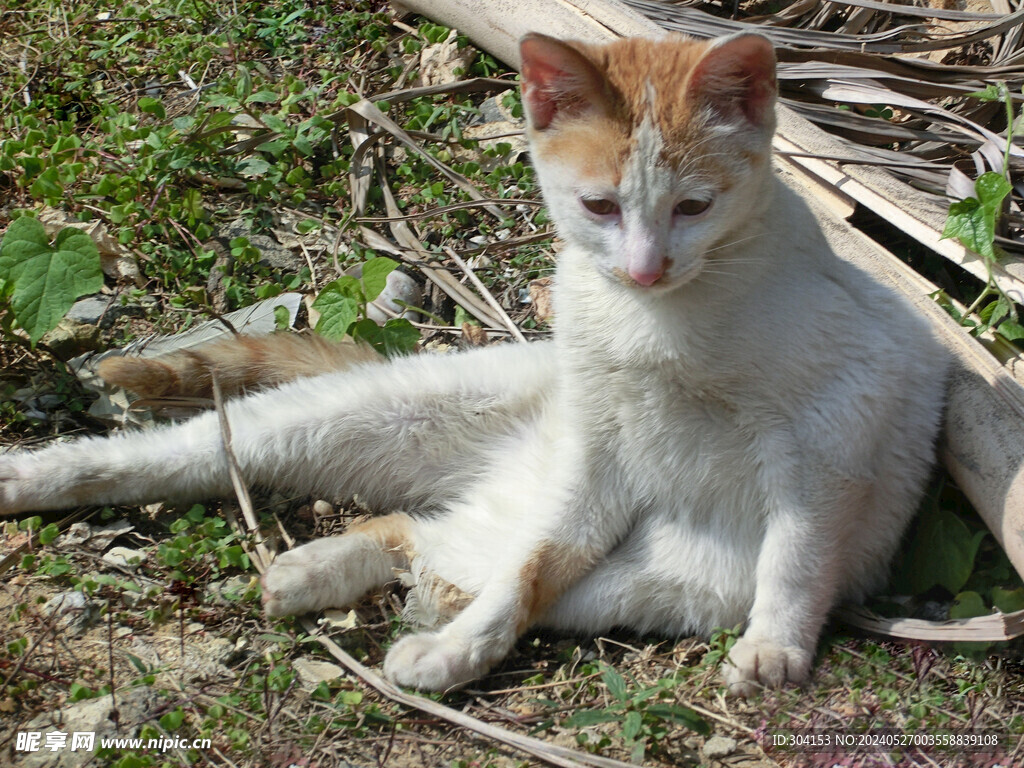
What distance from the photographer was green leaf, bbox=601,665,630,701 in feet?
7.87

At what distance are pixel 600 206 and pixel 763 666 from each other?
1.27m

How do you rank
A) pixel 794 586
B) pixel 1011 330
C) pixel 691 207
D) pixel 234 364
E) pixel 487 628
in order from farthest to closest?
1. pixel 234 364
2. pixel 1011 330
3. pixel 487 628
4. pixel 794 586
5. pixel 691 207

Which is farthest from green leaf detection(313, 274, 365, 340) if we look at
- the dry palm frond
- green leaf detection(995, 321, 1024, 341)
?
green leaf detection(995, 321, 1024, 341)

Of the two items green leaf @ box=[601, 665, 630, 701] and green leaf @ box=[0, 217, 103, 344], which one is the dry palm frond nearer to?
green leaf @ box=[601, 665, 630, 701]

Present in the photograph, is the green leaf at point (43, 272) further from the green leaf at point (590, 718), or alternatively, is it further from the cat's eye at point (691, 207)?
the green leaf at point (590, 718)

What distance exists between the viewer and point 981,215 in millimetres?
2965

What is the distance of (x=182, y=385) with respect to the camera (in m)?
3.28

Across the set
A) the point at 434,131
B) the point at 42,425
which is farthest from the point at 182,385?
the point at 434,131

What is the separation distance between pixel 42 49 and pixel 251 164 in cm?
161

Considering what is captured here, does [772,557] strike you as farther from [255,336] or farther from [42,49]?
[42,49]

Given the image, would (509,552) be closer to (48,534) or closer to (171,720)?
(171,720)

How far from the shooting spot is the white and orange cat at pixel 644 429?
2.39 meters

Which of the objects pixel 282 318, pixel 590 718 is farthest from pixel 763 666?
pixel 282 318

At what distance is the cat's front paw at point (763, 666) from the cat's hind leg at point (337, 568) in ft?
3.53
